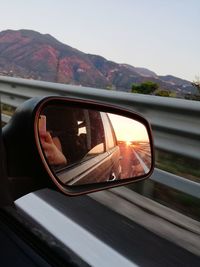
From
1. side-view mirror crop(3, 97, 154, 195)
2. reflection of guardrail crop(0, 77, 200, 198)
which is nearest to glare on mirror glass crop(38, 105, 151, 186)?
side-view mirror crop(3, 97, 154, 195)

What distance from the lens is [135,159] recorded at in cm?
224

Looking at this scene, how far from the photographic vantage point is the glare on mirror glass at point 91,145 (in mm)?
1559

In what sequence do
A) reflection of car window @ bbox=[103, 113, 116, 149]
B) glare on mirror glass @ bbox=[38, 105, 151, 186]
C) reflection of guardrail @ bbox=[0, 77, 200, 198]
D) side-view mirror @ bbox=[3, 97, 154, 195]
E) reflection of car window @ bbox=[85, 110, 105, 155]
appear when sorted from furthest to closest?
reflection of guardrail @ bbox=[0, 77, 200, 198] → reflection of car window @ bbox=[103, 113, 116, 149] → reflection of car window @ bbox=[85, 110, 105, 155] → glare on mirror glass @ bbox=[38, 105, 151, 186] → side-view mirror @ bbox=[3, 97, 154, 195]

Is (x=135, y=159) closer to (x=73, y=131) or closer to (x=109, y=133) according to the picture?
(x=109, y=133)

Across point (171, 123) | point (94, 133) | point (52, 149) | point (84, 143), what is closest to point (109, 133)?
point (94, 133)

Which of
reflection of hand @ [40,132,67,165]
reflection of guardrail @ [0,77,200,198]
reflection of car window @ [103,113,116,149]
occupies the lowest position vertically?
reflection of guardrail @ [0,77,200,198]

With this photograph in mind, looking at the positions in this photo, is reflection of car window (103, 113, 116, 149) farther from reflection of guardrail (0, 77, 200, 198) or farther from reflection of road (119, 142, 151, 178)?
reflection of guardrail (0, 77, 200, 198)

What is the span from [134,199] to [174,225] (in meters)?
0.74

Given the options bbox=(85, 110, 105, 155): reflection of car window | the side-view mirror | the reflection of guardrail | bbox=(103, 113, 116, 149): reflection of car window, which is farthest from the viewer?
the reflection of guardrail

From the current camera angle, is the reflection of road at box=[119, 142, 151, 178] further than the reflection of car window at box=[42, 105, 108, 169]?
Yes

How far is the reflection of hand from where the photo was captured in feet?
4.84

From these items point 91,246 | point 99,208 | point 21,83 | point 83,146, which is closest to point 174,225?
point 99,208

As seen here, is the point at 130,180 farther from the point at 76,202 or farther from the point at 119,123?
the point at 76,202

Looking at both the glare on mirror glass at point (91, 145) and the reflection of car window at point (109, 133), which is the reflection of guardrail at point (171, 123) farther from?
the reflection of car window at point (109, 133)
